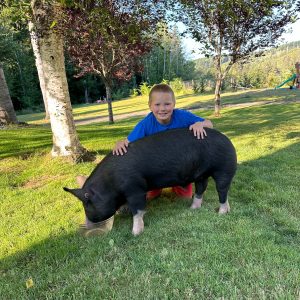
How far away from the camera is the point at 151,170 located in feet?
12.6

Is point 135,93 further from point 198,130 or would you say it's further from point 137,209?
point 137,209

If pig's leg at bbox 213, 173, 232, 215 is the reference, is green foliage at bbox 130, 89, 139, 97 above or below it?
below

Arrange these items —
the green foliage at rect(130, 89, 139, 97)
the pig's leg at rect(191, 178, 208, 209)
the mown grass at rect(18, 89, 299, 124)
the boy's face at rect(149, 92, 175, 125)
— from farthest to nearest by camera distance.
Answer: the green foliage at rect(130, 89, 139, 97)
the mown grass at rect(18, 89, 299, 124)
the pig's leg at rect(191, 178, 208, 209)
the boy's face at rect(149, 92, 175, 125)

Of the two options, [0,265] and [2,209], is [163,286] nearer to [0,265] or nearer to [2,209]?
[0,265]

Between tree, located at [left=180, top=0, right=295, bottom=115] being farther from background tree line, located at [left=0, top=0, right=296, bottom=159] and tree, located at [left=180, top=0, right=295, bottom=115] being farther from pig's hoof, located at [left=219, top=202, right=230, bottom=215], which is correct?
pig's hoof, located at [left=219, top=202, right=230, bottom=215]

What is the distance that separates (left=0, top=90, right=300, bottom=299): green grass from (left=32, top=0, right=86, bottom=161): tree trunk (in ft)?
2.68

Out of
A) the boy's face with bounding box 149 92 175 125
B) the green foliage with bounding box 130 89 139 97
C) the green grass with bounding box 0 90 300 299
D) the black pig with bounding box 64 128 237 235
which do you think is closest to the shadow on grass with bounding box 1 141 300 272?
the green grass with bounding box 0 90 300 299

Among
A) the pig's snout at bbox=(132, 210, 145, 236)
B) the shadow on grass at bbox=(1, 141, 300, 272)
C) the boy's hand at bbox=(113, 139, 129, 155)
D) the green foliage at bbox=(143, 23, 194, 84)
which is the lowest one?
the green foliage at bbox=(143, 23, 194, 84)

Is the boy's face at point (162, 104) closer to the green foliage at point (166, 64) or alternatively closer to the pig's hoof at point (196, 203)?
the pig's hoof at point (196, 203)

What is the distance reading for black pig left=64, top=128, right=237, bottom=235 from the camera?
3764 millimetres

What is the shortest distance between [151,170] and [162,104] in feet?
2.93

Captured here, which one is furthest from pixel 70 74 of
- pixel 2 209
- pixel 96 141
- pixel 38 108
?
pixel 2 209

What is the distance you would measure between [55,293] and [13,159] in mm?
4954

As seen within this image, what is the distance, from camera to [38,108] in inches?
1770
